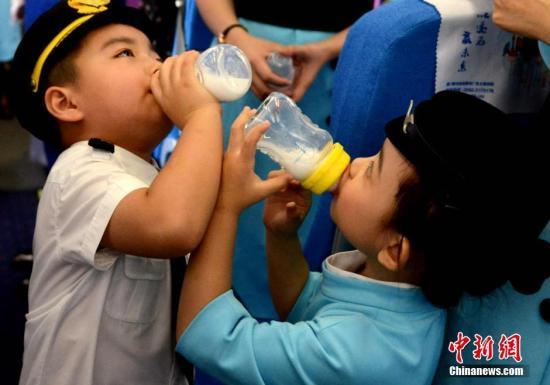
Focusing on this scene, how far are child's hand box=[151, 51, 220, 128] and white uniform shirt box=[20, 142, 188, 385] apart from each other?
13 cm

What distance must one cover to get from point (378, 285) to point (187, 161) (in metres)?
0.40

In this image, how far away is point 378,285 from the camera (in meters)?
1.13

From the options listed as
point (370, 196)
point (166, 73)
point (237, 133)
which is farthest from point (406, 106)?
point (166, 73)

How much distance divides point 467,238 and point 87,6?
83 centimetres

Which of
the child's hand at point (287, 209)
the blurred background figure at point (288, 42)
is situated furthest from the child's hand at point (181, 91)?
the blurred background figure at point (288, 42)

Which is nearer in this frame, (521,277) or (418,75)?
(521,277)

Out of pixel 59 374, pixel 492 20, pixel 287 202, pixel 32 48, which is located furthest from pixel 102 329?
pixel 492 20

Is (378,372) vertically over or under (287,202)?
under

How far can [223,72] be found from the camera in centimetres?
116

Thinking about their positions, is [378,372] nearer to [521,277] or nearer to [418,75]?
[521,277]

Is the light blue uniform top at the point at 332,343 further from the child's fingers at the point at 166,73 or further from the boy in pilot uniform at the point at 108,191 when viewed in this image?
the child's fingers at the point at 166,73

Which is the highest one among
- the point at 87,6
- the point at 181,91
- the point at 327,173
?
the point at 87,6

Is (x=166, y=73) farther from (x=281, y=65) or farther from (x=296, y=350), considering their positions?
(x=281, y=65)

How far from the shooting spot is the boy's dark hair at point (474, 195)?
1012 mm
